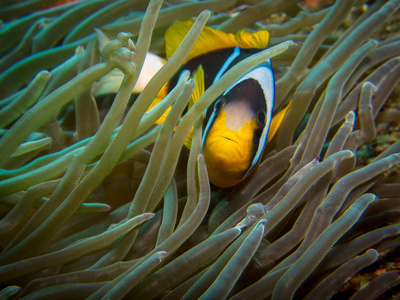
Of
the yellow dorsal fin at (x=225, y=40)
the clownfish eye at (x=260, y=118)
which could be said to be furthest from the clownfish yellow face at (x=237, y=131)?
the yellow dorsal fin at (x=225, y=40)

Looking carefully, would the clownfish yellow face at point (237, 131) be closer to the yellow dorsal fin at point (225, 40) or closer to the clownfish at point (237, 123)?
the clownfish at point (237, 123)

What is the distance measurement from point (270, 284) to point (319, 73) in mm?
589

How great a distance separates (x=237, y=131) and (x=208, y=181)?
0.14m

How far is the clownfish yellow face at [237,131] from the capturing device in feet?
2.24

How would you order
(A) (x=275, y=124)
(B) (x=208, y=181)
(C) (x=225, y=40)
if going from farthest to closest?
1. (C) (x=225, y=40)
2. (A) (x=275, y=124)
3. (B) (x=208, y=181)

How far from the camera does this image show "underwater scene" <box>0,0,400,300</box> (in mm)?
588

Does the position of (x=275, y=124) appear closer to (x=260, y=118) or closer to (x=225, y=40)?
(x=260, y=118)

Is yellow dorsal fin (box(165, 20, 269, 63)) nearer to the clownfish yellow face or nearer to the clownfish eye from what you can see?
the clownfish yellow face

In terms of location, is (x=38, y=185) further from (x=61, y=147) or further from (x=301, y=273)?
(x=301, y=273)

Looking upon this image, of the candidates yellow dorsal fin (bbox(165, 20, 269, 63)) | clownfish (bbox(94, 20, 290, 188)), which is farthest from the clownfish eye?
yellow dorsal fin (bbox(165, 20, 269, 63))

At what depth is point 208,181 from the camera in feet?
2.19

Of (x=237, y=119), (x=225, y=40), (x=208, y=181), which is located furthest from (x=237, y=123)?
(x=225, y=40)

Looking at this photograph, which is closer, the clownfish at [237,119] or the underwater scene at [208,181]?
the underwater scene at [208,181]

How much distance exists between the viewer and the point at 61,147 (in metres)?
0.95
